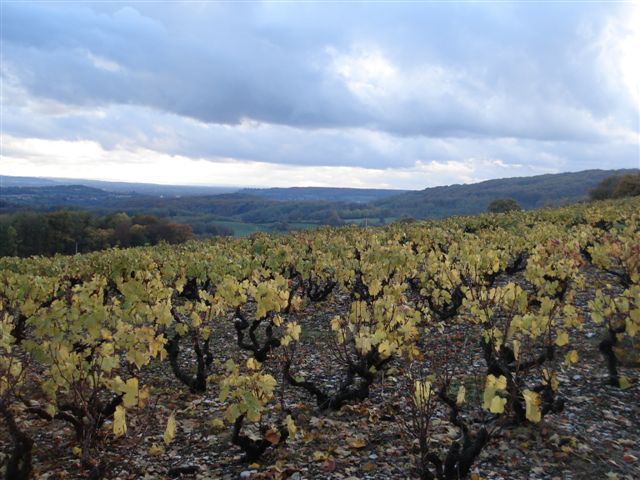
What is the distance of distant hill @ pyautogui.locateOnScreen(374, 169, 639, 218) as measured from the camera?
127312mm

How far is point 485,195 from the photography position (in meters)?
153

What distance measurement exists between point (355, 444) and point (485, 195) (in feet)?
513

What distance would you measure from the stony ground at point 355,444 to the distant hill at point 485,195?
105232 mm

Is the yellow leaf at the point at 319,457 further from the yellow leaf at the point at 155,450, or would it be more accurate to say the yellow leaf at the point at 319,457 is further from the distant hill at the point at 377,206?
the distant hill at the point at 377,206

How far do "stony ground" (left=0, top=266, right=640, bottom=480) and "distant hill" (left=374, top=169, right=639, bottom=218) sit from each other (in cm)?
10523

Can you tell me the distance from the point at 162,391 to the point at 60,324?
8.24 feet

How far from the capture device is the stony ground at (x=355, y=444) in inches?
229

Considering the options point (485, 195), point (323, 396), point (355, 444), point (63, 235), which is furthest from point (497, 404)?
point (485, 195)

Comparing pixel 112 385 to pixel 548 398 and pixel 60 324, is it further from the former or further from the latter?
pixel 548 398

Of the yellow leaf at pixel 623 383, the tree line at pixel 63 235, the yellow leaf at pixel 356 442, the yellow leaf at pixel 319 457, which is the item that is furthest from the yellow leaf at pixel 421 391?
the tree line at pixel 63 235

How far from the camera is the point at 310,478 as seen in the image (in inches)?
225

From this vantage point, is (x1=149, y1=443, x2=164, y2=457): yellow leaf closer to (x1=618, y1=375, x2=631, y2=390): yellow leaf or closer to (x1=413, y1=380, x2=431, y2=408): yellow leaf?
(x1=413, y1=380, x2=431, y2=408): yellow leaf

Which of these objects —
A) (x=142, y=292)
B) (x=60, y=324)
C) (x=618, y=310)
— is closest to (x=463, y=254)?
(x=618, y=310)

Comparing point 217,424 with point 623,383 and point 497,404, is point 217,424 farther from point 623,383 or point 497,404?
point 623,383
